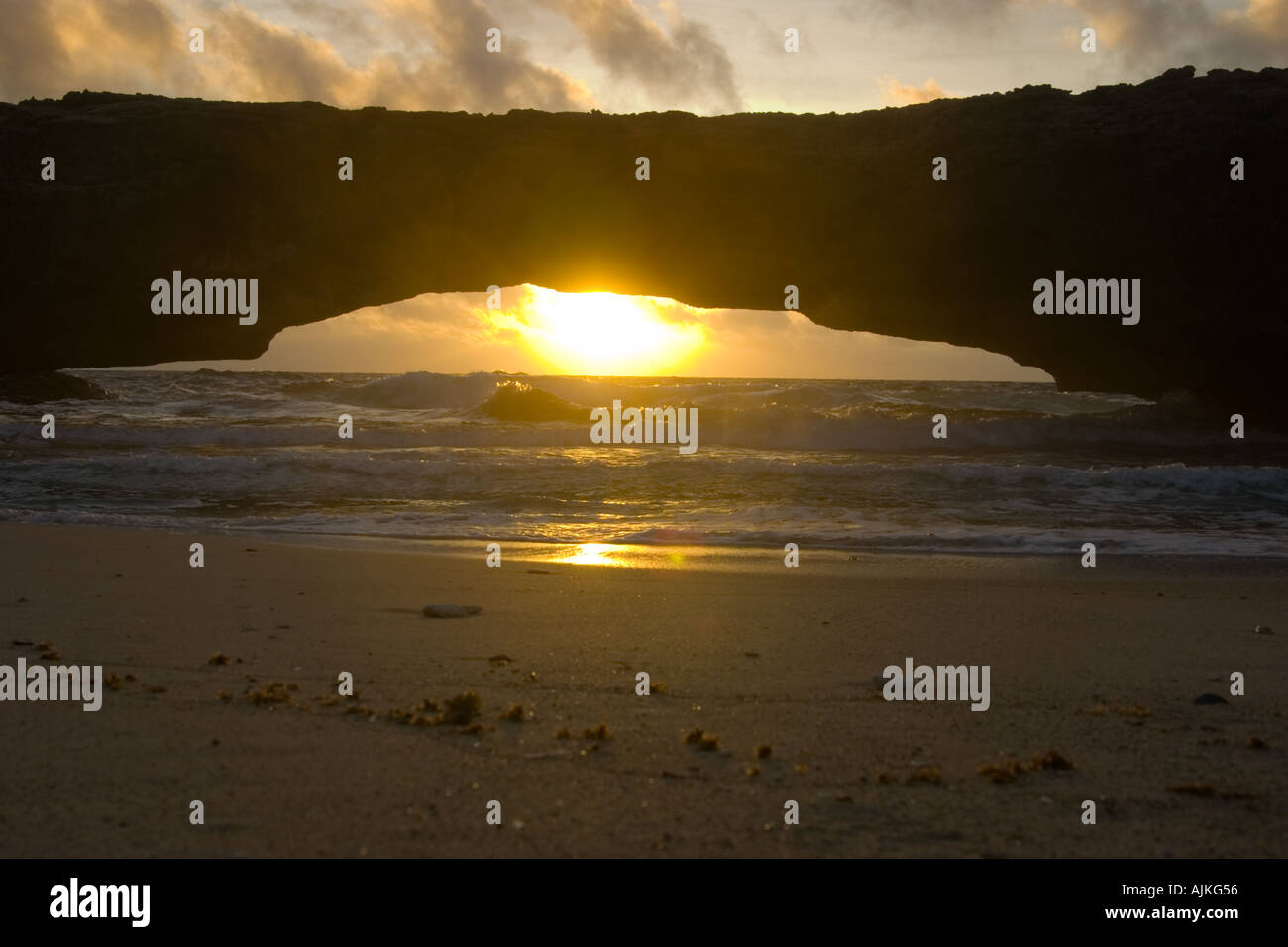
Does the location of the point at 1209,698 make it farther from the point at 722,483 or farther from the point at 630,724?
the point at 722,483

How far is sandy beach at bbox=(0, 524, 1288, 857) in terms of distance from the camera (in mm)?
2664

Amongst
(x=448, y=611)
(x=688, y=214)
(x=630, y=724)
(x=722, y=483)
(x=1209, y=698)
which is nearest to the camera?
(x=630, y=724)

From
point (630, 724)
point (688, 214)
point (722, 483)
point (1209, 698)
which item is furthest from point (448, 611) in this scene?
point (688, 214)

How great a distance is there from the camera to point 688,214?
18312 mm

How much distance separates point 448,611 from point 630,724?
7.56 ft

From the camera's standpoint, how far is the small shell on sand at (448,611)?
566cm

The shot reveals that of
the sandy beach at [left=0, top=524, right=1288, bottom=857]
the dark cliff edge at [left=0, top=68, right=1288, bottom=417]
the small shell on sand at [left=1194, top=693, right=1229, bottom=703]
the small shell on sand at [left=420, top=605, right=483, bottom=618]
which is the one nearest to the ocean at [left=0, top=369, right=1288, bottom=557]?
the dark cliff edge at [left=0, top=68, right=1288, bottom=417]

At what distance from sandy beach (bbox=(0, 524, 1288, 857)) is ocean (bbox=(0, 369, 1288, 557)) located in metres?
3.03

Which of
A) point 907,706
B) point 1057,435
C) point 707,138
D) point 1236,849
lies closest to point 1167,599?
point 907,706

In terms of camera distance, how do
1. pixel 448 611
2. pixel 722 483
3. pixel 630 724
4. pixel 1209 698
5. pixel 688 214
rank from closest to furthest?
pixel 630 724 < pixel 1209 698 < pixel 448 611 < pixel 722 483 < pixel 688 214

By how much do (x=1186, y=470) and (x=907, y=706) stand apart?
11442 mm

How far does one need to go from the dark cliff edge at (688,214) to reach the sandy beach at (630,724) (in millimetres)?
12295

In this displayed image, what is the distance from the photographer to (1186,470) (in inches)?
537
